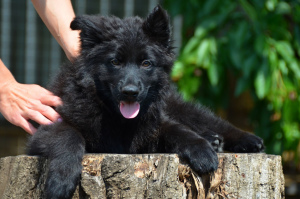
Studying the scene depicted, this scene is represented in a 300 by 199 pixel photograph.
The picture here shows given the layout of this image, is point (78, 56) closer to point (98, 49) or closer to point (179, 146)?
point (98, 49)

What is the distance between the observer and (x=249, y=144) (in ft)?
12.7

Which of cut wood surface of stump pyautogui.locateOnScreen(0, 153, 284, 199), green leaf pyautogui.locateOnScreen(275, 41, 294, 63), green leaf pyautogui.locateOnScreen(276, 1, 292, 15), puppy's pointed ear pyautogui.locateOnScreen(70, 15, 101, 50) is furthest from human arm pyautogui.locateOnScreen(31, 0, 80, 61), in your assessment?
green leaf pyautogui.locateOnScreen(276, 1, 292, 15)

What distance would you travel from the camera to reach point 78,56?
3484mm

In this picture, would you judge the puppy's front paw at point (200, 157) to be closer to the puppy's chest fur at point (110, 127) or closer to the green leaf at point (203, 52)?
the puppy's chest fur at point (110, 127)

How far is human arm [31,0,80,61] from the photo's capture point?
391 centimetres

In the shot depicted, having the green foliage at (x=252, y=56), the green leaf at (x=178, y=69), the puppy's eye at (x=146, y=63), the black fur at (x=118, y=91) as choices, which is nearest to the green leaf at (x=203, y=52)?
the green foliage at (x=252, y=56)

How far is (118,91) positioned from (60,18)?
3.42ft

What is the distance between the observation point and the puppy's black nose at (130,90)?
10.4ft

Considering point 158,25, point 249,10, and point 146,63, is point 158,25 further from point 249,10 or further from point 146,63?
point 249,10

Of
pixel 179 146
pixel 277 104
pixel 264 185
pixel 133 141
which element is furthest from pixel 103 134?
pixel 277 104

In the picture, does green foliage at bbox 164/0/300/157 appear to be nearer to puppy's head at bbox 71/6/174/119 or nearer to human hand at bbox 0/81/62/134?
puppy's head at bbox 71/6/174/119

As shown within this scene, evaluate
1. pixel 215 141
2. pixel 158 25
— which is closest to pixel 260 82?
pixel 215 141

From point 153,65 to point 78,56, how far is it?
505 mm

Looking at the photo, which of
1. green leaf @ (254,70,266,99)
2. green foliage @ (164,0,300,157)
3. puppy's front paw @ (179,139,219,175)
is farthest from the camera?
green foliage @ (164,0,300,157)
